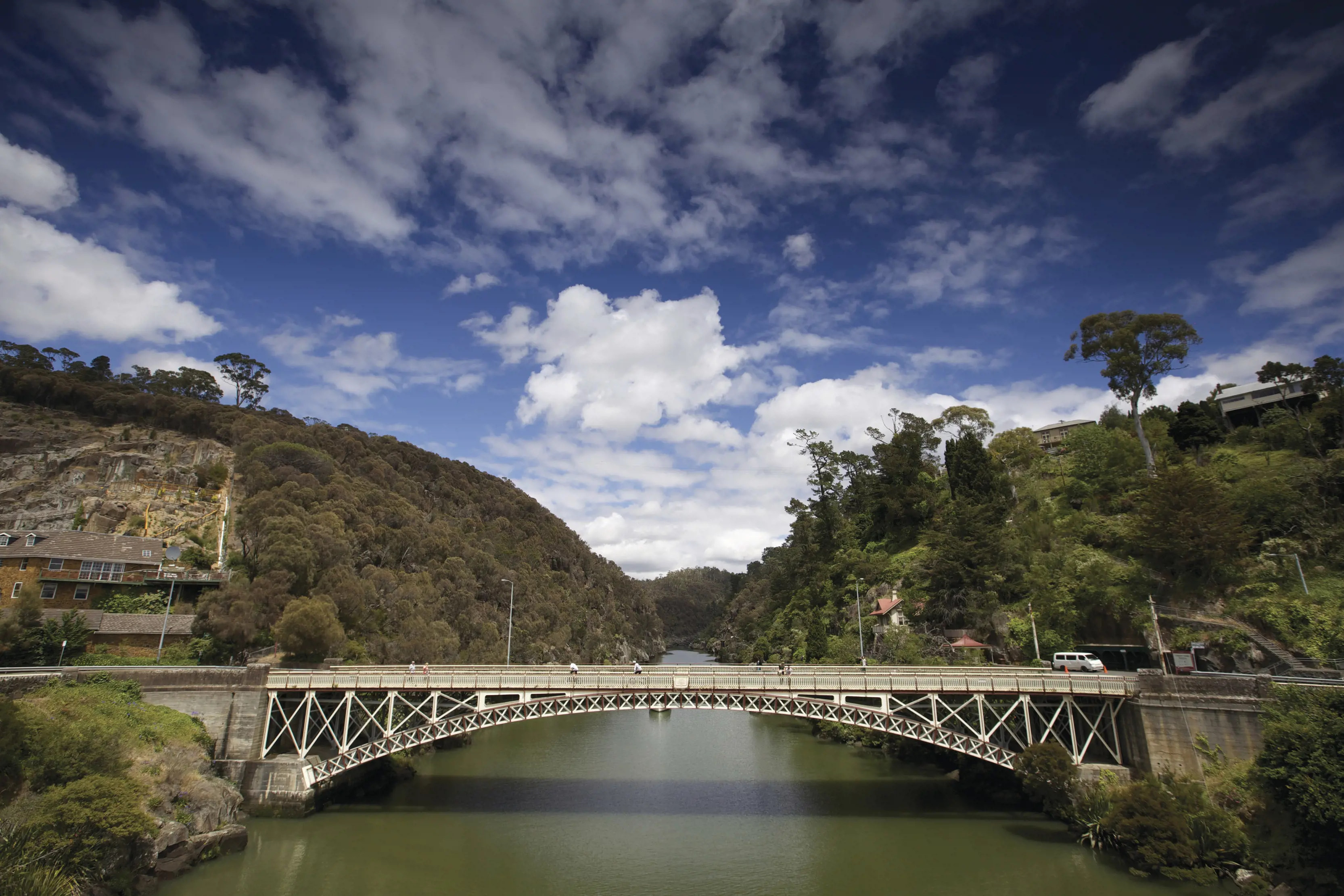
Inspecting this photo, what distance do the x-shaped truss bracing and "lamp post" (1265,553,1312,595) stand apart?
11831 mm

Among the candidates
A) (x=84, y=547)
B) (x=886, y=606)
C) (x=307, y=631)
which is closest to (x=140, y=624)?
(x=84, y=547)

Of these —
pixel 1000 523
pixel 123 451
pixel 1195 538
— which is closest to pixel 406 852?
pixel 1195 538

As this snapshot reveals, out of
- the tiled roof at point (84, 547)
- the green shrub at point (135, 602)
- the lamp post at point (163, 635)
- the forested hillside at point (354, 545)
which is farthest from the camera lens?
the forested hillside at point (354, 545)

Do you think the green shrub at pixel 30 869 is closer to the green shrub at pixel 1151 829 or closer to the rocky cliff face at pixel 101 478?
the green shrub at pixel 1151 829

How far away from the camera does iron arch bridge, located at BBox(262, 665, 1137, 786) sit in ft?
94.3

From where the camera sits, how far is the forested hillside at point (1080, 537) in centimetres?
3447

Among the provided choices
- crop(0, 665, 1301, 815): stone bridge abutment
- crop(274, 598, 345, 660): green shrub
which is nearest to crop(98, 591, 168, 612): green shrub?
crop(274, 598, 345, 660): green shrub

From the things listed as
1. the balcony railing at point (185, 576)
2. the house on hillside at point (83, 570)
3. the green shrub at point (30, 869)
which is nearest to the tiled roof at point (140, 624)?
the house on hillside at point (83, 570)

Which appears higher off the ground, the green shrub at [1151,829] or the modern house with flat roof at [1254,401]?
the modern house with flat roof at [1254,401]

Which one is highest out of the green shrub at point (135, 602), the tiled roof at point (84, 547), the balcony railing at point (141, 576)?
the tiled roof at point (84, 547)

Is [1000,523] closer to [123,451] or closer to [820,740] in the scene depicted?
[820,740]

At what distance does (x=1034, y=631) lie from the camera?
127 ft

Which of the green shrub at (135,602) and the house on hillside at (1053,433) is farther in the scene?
the house on hillside at (1053,433)

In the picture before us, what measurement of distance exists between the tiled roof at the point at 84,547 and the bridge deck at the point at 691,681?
80.6 feet
